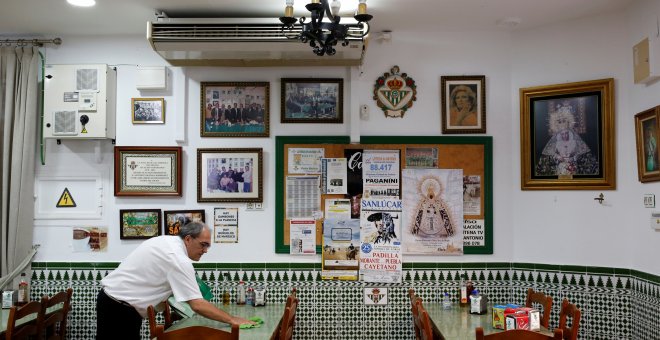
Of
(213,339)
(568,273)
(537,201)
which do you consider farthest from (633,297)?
(213,339)

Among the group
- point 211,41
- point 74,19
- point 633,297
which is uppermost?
point 74,19

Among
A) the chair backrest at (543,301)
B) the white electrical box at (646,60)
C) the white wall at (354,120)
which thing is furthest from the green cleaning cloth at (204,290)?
the white electrical box at (646,60)

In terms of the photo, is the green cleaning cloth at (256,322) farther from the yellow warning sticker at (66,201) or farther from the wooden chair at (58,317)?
the yellow warning sticker at (66,201)

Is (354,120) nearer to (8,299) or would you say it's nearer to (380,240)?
(380,240)

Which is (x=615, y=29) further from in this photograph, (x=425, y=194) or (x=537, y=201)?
(x=425, y=194)

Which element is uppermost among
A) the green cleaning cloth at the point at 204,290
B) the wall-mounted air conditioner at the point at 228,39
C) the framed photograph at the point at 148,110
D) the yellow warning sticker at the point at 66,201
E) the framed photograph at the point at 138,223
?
the wall-mounted air conditioner at the point at 228,39

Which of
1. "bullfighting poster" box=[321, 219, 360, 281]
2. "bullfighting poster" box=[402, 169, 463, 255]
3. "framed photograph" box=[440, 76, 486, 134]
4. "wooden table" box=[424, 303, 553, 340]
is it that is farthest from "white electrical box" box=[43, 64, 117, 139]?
"wooden table" box=[424, 303, 553, 340]

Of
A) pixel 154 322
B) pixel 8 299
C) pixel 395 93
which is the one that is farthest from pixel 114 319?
pixel 395 93

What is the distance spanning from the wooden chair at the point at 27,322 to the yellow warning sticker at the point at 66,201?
3.63 ft

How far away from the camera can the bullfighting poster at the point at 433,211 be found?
5.05m

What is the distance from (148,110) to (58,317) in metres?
1.93

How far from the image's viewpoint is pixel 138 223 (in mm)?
5094

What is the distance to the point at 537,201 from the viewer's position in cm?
495

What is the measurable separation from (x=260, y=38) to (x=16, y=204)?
107 inches
